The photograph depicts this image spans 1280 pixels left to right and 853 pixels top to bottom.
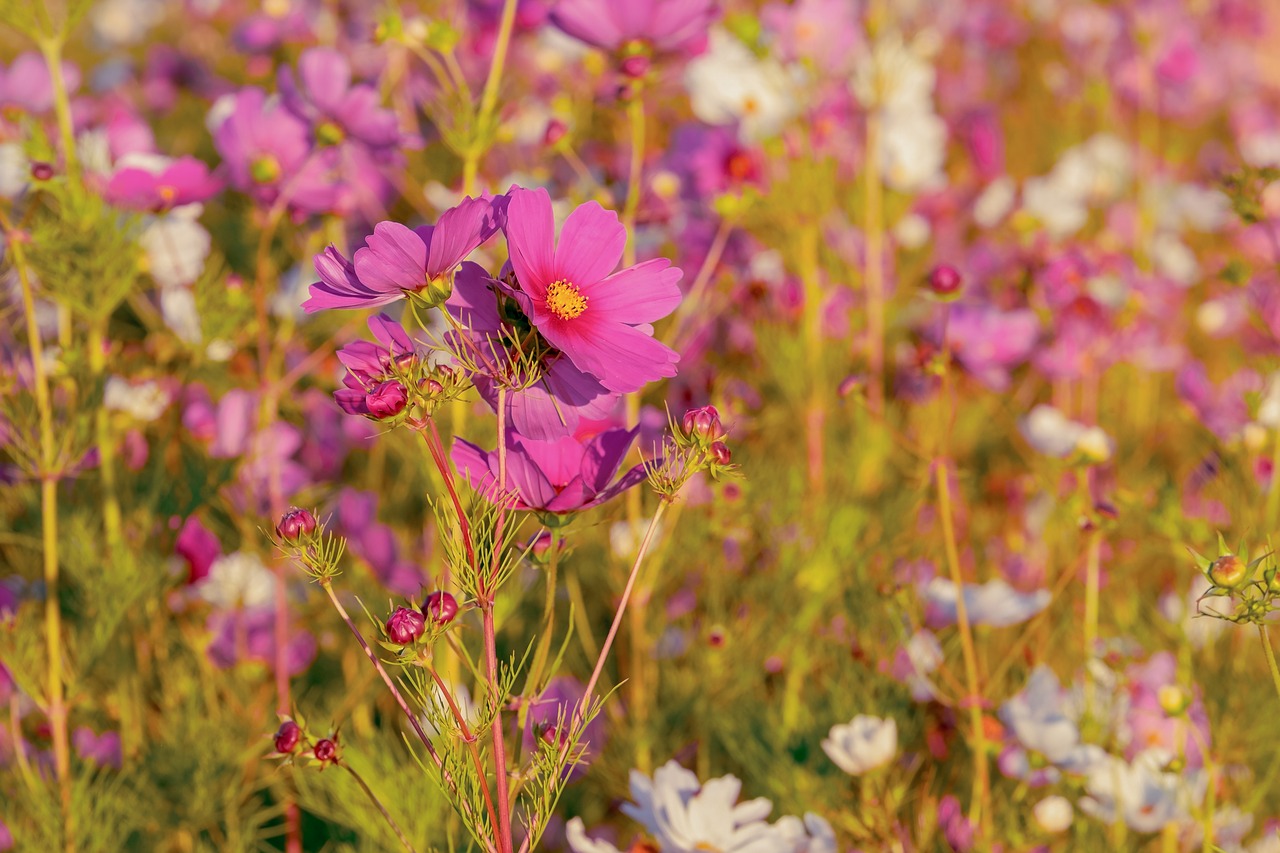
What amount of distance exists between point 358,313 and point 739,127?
2.20 feet

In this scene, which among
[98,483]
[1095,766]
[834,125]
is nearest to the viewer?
[1095,766]

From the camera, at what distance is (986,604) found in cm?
112

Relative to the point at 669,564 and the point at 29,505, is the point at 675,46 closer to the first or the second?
the point at 669,564

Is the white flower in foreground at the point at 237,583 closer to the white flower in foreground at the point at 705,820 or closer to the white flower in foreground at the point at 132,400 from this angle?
the white flower in foreground at the point at 132,400

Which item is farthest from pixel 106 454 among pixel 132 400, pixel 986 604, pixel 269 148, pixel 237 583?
pixel 986 604

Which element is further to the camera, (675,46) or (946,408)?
(946,408)

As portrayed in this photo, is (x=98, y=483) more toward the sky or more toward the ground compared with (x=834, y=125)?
more toward the ground

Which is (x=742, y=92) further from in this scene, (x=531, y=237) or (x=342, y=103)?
(x=531, y=237)

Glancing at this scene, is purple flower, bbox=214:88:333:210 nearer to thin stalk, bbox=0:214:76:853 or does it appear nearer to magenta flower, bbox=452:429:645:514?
thin stalk, bbox=0:214:76:853

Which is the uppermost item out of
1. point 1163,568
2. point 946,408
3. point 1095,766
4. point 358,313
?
point 358,313

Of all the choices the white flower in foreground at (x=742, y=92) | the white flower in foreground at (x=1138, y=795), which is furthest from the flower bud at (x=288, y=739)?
the white flower in foreground at (x=742, y=92)

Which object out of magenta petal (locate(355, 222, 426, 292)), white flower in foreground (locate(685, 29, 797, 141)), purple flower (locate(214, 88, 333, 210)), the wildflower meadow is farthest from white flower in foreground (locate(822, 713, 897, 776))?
white flower in foreground (locate(685, 29, 797, 141))

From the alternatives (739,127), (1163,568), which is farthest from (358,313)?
Result: (1163,568)

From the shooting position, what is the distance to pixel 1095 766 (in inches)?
39.1
